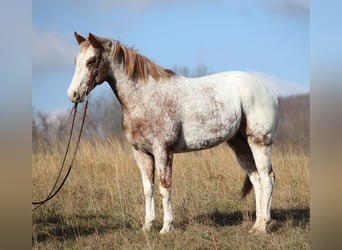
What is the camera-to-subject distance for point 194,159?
240 inches

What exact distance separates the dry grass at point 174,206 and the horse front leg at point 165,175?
12 cm

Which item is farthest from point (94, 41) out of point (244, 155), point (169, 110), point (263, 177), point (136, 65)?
point (263, 177)

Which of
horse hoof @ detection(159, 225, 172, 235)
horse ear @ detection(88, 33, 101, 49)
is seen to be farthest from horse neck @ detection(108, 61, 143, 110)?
horse hoof @ detection(159, 225, 172, 235)

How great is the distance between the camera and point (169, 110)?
12.1ft

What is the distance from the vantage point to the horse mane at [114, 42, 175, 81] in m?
3.72

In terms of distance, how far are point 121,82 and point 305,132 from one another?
401 inches

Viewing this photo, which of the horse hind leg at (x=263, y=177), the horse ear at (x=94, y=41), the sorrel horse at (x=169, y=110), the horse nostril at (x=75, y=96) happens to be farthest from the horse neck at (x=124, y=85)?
the horse hind leg at (x=263, y=177)

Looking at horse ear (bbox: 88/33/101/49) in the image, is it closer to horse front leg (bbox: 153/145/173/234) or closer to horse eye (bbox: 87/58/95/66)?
horse eye (bbox: 87/58/95/66)

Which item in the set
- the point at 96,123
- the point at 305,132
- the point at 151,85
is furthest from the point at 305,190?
the point at 305,132

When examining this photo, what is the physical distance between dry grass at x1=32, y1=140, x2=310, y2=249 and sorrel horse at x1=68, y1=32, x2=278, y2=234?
0.87ft

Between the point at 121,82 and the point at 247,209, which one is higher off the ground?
the point at 121,82
